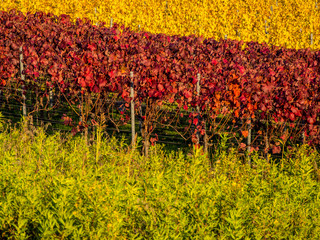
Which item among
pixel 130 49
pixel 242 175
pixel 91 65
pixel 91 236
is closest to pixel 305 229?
pixel 242 175

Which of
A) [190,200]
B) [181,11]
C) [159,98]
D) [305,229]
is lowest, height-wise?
[305,229]

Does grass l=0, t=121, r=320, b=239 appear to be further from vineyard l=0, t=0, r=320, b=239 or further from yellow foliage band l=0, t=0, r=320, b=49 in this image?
yellow foliage band l=0, t=0, r=320, b=49

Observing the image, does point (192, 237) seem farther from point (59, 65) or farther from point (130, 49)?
point (130, 49)

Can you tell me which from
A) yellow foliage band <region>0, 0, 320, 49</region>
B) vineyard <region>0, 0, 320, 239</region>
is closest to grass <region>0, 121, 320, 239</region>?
vineyard <region>0, 0, 320, 239</region>

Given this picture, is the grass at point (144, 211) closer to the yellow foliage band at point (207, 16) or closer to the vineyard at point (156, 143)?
the vineyard at point (156, 143)

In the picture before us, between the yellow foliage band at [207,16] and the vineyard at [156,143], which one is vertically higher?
the yellow foliage band at [207,16]

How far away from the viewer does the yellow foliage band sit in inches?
686

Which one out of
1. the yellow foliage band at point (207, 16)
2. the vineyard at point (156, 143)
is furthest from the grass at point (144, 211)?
the yellow foliage band at point (207, 16)

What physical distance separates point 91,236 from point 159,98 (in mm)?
3942

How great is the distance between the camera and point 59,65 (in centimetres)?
738

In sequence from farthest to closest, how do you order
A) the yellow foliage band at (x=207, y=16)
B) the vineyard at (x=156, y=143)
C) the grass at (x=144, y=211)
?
the yellow foliage band at (x=207, y=16) → the vineyard at (x=156, y=143) → the grass at (x=144, y=211)

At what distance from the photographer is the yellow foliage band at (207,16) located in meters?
17.4

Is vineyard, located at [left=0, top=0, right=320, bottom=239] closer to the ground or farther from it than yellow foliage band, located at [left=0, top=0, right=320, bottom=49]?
closer to the ground

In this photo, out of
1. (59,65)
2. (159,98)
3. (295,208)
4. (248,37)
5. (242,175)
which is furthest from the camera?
(248,37)
